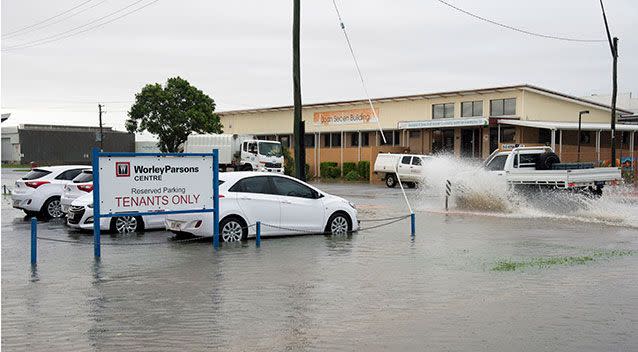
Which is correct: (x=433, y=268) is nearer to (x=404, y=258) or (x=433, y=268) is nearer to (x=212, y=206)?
(x=404, y=258)

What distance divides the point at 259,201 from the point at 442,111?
1385 inches

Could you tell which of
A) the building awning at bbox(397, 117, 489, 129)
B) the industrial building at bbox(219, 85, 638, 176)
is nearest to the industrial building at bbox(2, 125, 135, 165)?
the industrial building at bbox(219, 85, 638, 176)

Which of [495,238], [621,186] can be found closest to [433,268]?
[495,238]

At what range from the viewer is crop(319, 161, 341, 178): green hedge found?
53.9 m

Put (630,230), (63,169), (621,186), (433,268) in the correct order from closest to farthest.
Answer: (433,268)
(630,230)
(63,169)
(621,186)

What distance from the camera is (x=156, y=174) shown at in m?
13.0

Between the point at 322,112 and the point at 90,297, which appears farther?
the point at 322,112

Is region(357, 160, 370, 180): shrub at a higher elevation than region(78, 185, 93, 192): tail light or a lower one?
lower

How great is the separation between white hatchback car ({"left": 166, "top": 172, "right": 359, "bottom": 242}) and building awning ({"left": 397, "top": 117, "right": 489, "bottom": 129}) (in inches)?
1089

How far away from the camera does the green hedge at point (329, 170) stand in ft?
177

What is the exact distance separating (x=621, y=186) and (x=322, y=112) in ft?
88.4

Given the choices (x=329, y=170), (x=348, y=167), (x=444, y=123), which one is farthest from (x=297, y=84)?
(x=329, y=170)

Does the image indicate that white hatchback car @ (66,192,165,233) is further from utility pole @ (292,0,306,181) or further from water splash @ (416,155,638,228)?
water splash @ (416,155,638,228)

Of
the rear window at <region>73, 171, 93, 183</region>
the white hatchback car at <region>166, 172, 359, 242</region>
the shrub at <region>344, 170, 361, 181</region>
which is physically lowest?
the shrub at <region>344, 170, 361, 181</region>
